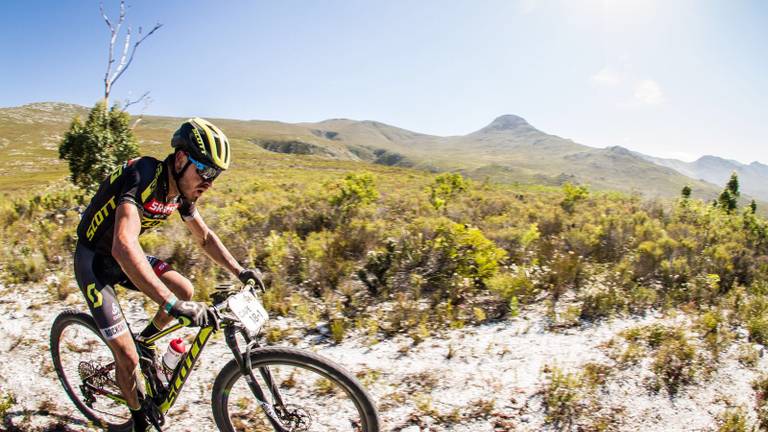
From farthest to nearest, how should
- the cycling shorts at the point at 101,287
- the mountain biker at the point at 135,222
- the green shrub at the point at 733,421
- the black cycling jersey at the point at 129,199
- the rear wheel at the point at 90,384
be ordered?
1. the rear wheel at the point at 90,384
2. the green shrub at the point at 733,421
3. the cycling shorts at the point at 101,287
4. the black cycling jersey at the point at 129,199
5. the mountain biker at the point at 135,222

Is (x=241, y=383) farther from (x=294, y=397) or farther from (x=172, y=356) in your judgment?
(x=172, y=356)

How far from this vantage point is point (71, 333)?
16.0 feet

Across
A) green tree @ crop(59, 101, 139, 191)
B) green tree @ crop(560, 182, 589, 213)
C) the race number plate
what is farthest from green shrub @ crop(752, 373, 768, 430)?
green tree @ crop(59, 101, 139, 191)

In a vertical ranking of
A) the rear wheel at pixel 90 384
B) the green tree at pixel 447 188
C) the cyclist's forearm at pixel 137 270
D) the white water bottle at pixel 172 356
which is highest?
the green tree at pixel 447 188

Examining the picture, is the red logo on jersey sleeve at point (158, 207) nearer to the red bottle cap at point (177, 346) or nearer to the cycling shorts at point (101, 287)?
the cycling shorts at point (101, 287)

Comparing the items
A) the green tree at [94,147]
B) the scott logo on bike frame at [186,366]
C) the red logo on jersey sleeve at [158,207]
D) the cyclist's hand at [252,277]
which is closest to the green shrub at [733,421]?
the cyclist's hand at [252,277]

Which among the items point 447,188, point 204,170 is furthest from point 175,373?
point 447,188

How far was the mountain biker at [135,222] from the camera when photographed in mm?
2865

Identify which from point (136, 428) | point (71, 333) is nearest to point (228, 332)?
point (136, 428)

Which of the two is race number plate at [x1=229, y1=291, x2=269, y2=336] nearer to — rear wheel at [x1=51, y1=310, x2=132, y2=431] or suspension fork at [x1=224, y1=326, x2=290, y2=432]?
suspension fork at [x1=224, y1=326, x2=290, y2=432]

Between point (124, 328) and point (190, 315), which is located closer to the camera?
point (190, 315)

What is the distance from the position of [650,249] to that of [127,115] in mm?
19537

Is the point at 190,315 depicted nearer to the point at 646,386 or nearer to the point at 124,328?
the point at 124,328

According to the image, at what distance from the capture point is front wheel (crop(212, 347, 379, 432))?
2.91 metres
